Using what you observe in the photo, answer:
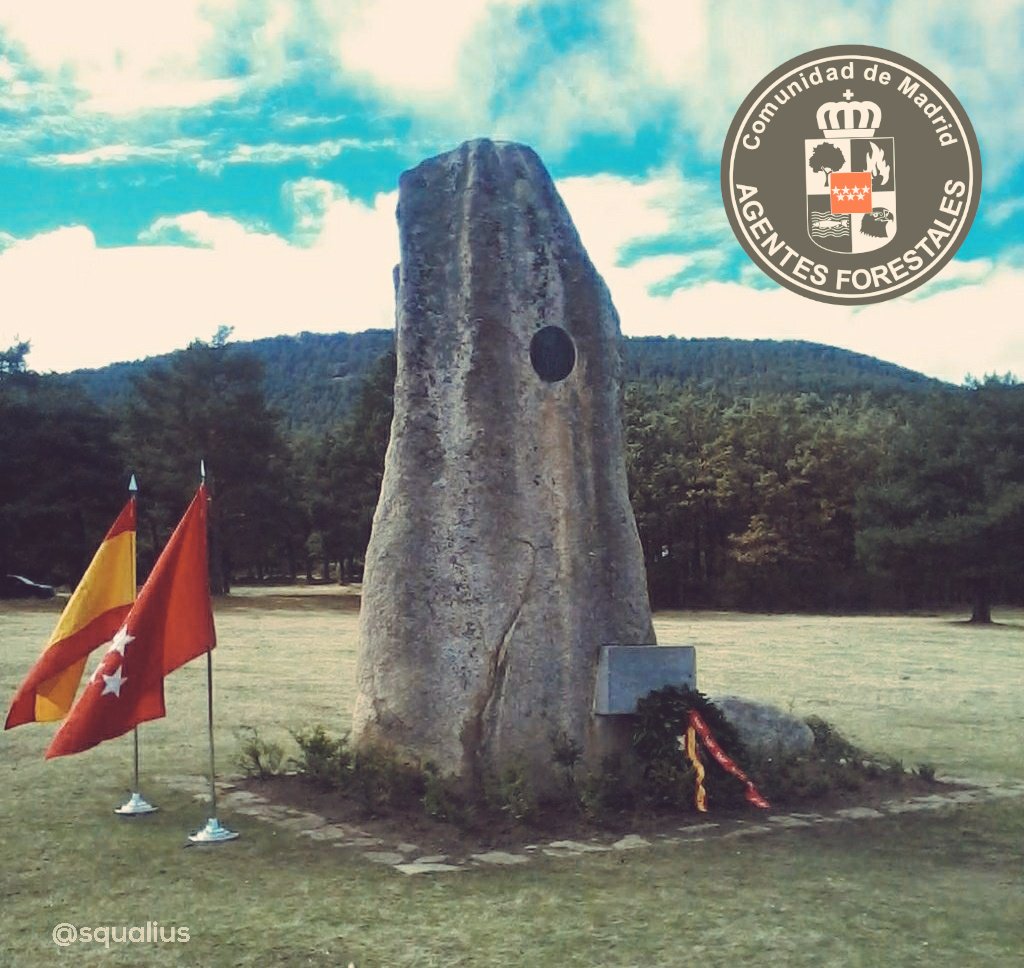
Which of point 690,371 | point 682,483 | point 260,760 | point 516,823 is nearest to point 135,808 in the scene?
point 260,760

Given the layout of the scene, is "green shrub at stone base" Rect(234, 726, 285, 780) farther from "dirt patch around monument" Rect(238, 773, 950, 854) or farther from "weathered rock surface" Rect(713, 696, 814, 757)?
"weathered rock surface" Rect(713, 696, 814, 757)

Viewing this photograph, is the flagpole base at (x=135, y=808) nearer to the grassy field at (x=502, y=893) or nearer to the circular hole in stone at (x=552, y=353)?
the grassy field at (x=502, y=893)

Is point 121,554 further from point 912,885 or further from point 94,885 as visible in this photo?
point 912,885

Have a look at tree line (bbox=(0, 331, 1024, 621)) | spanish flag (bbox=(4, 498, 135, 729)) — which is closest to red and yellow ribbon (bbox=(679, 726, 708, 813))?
spanish flag (bbox=(4, 498, 135, 729))

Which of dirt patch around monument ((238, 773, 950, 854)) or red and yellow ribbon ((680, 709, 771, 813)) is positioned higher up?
red and yellow ribbon ((680, 709, 771, 813))

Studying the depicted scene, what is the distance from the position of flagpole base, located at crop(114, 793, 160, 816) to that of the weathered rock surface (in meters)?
4.41

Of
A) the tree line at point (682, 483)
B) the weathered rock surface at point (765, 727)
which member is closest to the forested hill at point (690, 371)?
the tree line at point (682, 483)

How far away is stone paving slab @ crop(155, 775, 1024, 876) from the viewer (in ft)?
23.4

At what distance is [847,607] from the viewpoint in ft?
157

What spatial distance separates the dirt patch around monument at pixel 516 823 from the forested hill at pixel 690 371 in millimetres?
82974

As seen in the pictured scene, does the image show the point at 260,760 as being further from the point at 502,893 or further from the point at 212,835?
the point at 502,893

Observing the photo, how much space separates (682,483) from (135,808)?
1656 inches

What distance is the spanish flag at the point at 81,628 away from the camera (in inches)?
338

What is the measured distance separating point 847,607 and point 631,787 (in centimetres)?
4182
